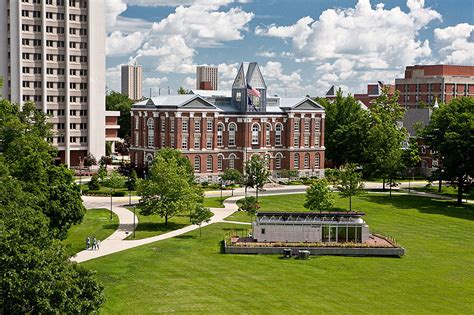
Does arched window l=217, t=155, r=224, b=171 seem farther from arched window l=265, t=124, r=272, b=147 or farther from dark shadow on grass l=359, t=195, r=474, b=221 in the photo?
dark shadow on grass l=359, t=195, r=474, b=221

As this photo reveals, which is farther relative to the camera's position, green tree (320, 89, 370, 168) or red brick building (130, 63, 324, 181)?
green tree (320, 89, 370, 168)

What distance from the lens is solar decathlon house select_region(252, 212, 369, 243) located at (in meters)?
62.5

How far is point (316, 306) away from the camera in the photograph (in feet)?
144

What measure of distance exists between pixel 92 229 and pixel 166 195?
311 inches

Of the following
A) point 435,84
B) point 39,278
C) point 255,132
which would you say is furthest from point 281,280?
point 435,84

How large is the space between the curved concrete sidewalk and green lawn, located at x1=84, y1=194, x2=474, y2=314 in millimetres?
1599

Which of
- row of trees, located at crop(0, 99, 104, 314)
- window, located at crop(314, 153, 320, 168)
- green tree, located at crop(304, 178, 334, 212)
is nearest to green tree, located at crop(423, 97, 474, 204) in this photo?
window, located at crop(314, 153, 320, 168)

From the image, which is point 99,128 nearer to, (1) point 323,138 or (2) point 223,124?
(2) point 223,124

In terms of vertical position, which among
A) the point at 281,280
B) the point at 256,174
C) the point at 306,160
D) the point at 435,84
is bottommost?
the point at 281,280

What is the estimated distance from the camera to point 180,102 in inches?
4107

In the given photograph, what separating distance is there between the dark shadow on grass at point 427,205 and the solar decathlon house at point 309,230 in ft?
77.5

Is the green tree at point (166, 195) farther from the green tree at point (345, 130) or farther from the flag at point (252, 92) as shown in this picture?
the green tree at point (345, 130)

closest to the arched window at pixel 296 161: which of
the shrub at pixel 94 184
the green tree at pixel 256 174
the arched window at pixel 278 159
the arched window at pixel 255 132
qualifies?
the arched window at pixel 278 159

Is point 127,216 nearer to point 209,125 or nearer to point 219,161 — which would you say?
point 209,125
